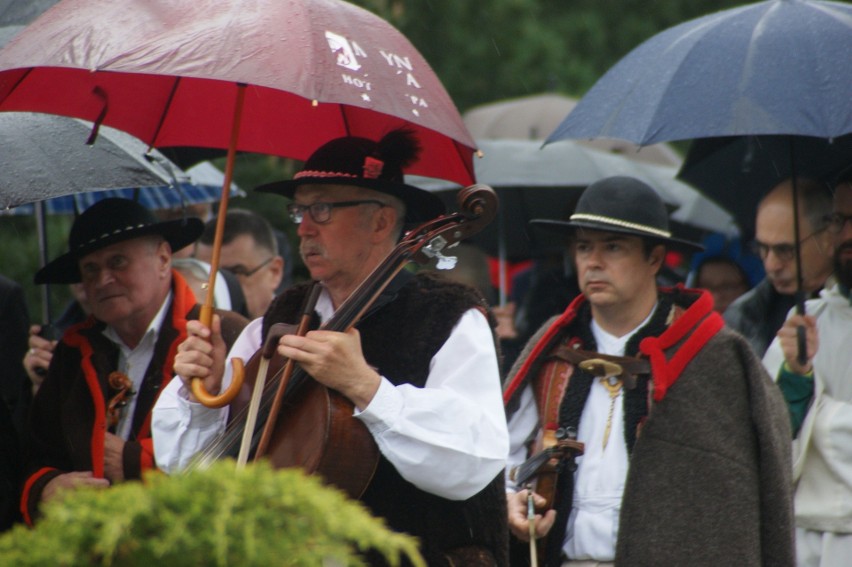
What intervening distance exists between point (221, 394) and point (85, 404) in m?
1.16

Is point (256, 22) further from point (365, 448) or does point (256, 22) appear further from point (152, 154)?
point (152, 154)

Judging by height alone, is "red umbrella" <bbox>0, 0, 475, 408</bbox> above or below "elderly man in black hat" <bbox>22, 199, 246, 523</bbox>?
above

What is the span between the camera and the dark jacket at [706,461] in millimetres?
4344

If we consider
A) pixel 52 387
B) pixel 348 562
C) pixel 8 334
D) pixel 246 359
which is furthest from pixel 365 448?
pixel 8 334

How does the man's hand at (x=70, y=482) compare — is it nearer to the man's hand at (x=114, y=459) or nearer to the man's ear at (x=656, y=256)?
the man's hand at (x=114, y=459)

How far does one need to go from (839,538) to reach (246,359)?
7.64 feet

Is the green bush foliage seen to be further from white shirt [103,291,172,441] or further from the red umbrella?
white shirt [103,291,172,441]

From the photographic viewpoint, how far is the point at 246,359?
4008mm

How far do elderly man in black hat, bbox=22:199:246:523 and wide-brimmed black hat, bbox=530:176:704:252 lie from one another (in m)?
1.40

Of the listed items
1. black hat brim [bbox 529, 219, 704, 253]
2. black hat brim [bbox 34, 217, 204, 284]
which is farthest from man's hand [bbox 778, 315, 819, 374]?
black hat brim [bbox 34, 217, 204, 284]

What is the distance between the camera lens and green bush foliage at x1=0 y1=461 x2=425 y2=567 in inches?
74.1

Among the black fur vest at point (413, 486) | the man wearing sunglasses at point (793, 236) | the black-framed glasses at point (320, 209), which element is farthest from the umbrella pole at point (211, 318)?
the man wearing sunglasses at point (793, 236)

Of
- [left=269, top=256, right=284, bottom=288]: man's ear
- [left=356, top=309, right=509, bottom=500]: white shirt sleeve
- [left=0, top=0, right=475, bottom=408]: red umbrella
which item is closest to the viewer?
[left=0, top=0, right=475, bottom=408]: red umbrella

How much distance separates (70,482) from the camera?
4535 millimetres
